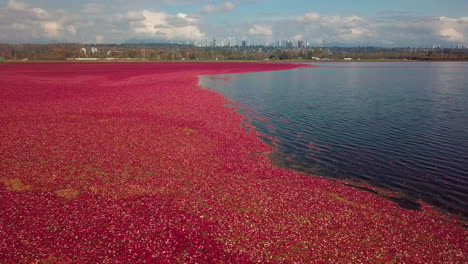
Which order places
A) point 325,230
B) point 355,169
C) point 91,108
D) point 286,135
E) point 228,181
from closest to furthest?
point 325,230
point 228,181
point 355,169
point 286,135
point 91,108

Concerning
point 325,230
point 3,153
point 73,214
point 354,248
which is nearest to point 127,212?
point 73,214

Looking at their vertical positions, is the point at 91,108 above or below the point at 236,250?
above

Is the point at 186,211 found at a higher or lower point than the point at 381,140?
lower

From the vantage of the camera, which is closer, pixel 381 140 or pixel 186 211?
pixel 186 211

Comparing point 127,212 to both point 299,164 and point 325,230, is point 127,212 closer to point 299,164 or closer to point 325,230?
point 325,230

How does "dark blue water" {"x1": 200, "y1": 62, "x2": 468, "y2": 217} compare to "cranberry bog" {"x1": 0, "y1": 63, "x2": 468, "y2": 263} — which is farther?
"dark blue water" {"x1": 200, "y1": 62, "x2": 468, "y2": 217}

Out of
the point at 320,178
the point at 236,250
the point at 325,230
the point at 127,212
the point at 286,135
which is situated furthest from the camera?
the point at 286,135

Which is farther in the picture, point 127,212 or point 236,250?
point 127,212

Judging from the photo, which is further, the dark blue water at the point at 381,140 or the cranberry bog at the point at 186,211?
the dark blue water at the point at 381,140
